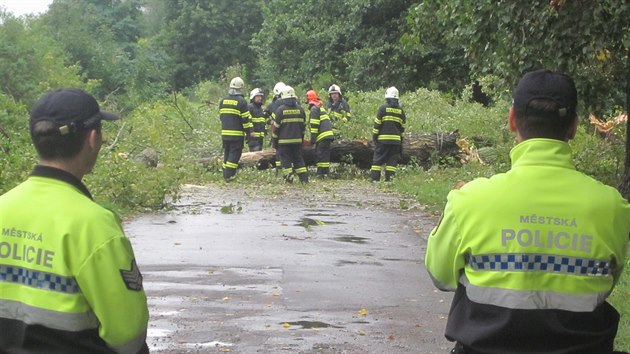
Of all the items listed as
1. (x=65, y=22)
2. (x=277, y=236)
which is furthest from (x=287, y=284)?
(x=65, y=22)

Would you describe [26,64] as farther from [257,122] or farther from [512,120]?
[512,120]

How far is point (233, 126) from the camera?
22234 mm

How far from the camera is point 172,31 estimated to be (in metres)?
75.6

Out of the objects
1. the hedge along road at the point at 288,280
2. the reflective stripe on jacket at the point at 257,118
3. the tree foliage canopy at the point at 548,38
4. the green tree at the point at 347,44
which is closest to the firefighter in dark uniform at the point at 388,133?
the reflective stripe on jacket at the point at 257,118

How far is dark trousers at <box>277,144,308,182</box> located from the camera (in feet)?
73.4

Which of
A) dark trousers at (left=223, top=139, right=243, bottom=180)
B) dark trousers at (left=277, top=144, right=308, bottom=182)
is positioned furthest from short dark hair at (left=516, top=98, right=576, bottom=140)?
dark trousers at (left=223, top=139, right=243, bottom=180)

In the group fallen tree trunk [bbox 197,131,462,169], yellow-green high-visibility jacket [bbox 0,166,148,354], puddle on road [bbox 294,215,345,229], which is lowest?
fallen tree trunk [bbox 197,131,462,169]

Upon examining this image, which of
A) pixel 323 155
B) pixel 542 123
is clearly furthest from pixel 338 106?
pixel 542 123

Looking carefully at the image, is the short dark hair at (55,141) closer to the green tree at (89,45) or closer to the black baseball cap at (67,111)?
the black baseball cap at (67,111)

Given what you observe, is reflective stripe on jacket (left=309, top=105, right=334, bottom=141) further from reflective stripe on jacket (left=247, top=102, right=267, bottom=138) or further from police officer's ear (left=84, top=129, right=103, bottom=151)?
police officer's ear (left=84, top=129, right=103, bottom=151)

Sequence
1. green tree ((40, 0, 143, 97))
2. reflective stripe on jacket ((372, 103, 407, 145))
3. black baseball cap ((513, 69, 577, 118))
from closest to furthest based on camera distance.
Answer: black baseball cap ((513, 69, 577, 118))
reflective stripe on jacket ((372, 103, 407, 145))
green tree ((40, 0, 143, 97))

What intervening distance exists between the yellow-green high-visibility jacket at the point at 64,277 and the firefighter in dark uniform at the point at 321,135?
20485 millimetres

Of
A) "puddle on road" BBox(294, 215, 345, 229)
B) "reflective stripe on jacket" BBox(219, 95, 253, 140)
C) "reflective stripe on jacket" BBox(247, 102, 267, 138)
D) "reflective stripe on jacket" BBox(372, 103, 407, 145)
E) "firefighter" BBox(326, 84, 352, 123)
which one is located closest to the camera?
"puddle on road" BBox(294, 215, 345, 229)

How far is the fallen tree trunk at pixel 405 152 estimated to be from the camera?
2491cm
